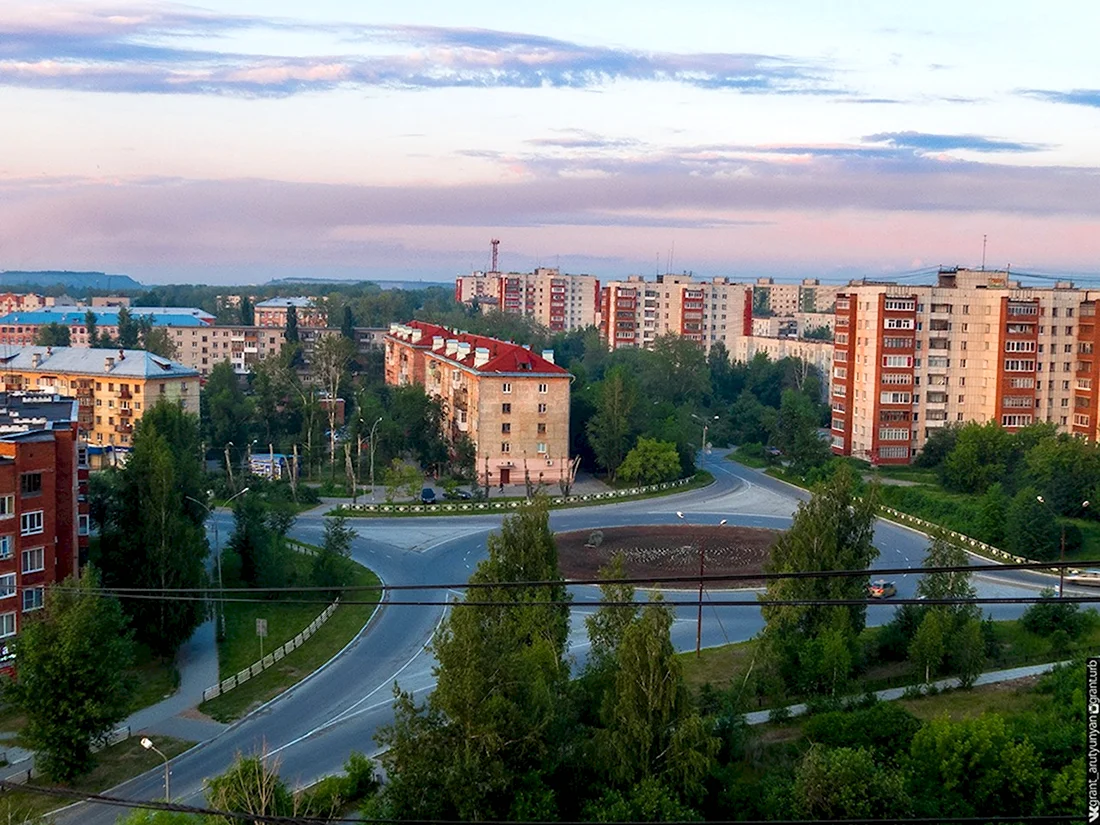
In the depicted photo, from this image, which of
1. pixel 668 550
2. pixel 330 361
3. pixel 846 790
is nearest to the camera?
pixel 846 790

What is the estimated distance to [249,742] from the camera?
1247cm

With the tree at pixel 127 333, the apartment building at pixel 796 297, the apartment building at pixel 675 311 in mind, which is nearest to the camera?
the tree at pixel 127 333

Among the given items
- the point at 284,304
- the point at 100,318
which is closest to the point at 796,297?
the point at 284,304

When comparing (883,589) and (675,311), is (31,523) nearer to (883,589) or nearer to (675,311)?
(883,589)

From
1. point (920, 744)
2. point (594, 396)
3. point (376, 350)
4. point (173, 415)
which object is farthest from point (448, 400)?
point (920, 744)

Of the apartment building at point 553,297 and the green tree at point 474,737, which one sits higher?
the apartment building at point 553,297

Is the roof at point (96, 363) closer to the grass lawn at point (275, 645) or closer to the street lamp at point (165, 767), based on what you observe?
the grass lawn at point (275, 645)

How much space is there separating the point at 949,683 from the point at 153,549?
33.6 feet

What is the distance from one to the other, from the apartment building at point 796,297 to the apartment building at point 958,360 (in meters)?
52.9

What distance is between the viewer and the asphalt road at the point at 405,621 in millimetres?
11969

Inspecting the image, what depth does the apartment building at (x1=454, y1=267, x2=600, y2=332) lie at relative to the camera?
230ft

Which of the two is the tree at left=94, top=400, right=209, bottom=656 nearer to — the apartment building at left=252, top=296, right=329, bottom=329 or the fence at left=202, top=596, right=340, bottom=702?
the fence at left=202, top=596, right=340, bottom=702

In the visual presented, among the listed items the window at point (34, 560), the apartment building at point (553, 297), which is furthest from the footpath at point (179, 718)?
the apartment building at point (553, 297)

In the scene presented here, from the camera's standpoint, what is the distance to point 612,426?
2956 centimetres
